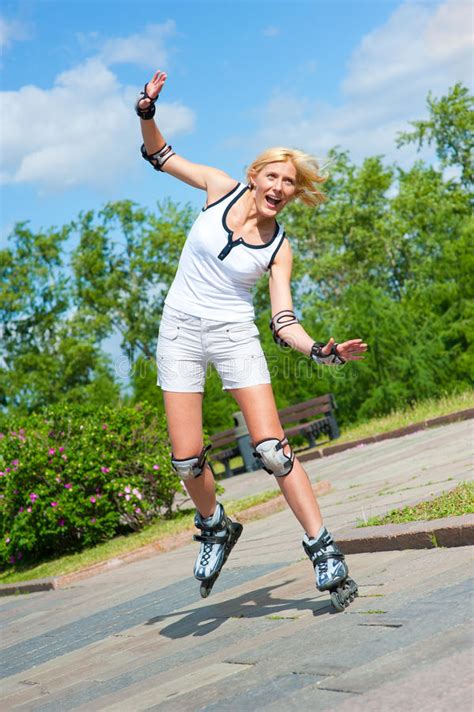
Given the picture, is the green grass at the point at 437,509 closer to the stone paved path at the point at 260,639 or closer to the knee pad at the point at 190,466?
the stone paved path at the point at 260,639

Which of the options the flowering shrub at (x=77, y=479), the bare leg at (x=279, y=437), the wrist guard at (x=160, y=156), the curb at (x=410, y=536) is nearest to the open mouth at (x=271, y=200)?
the wrist guard at (x=160, y=156)

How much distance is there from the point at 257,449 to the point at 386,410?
48.8 feet

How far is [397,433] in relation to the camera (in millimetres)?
15578

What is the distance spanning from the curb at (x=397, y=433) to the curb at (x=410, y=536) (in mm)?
9455

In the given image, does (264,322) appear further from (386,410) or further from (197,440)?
(197,440)

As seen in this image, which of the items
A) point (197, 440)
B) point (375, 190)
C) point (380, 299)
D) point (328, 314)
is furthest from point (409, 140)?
point (197, 440)

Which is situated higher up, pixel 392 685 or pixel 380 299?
pixel 380 299

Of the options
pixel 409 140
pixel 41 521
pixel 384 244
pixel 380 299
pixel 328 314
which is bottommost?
pixel 41 521

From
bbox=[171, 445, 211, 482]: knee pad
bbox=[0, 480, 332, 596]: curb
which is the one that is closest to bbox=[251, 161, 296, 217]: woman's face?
bbox=[171, 445, 211, 482]: knee pad

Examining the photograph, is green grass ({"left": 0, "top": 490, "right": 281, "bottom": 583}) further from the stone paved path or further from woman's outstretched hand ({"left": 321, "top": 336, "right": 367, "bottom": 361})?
woman's outstretched hand ({"left": 321, "top": 336, "right": 367, "bottom": 361})

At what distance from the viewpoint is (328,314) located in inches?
1660

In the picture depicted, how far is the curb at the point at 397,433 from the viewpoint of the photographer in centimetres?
1502

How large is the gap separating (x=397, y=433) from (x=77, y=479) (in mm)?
6547

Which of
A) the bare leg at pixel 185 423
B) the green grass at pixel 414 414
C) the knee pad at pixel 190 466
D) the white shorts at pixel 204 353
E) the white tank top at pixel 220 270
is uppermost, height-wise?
the white tank top at pixel 220 270
